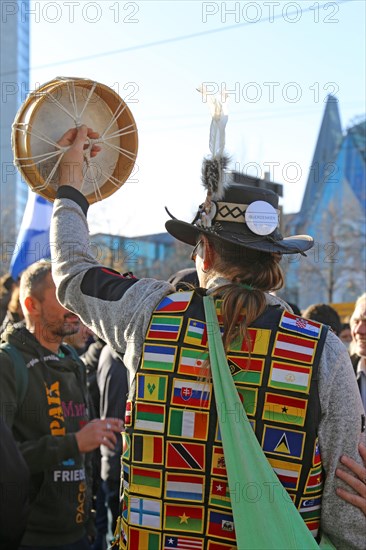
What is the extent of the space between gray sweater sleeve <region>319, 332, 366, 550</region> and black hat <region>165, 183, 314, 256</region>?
0.39 m

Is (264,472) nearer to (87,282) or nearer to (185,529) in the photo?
(185,529)

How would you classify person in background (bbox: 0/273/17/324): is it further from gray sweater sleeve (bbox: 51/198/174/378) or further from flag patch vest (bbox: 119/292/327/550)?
flag patch vest (bbox: 119/292/327/550)

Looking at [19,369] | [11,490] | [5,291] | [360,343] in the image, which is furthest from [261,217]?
[5,291]

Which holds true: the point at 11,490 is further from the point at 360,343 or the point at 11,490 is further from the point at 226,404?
the point at 360,343

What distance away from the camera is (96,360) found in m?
6.45

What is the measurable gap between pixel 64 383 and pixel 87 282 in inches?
59.1

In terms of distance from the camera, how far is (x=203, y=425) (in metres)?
2.25

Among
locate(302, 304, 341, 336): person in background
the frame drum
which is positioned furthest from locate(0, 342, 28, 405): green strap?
locate(302, 304, 341, 336): person in background

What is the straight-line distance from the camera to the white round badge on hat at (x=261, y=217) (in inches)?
95.7

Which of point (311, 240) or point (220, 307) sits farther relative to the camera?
point (311, 240)

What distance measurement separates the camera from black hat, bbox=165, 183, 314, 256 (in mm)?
2418

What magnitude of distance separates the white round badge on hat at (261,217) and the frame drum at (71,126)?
2.74 feet

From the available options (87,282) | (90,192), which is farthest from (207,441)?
(90,192)

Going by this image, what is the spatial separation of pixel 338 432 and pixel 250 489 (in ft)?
1.06
